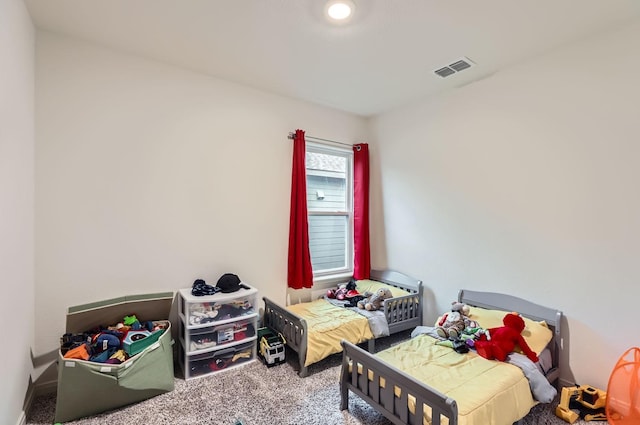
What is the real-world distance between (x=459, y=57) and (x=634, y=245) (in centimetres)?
178

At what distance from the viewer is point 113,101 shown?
2.31m

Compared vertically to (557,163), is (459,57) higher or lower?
higher

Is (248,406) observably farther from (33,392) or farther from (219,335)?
(33,392)

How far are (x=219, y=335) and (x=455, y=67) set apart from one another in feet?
9.75

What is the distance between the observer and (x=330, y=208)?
361cm

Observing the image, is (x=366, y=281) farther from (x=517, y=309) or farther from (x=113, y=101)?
(x=113, y=101)

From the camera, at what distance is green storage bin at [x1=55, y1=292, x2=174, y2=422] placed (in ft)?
5.82

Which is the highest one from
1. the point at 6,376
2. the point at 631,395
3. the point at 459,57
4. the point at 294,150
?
the point at 459,57

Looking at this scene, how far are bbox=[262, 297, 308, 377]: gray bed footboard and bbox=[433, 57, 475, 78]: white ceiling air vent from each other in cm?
243

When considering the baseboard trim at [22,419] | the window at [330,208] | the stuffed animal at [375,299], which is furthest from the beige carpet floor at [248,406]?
the window at [330,208]

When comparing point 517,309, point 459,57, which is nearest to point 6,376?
point 517,309

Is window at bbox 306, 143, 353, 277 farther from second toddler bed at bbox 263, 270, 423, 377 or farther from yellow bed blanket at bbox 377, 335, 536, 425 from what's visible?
yellow bed blanket at bbox 377, 335, 536, 425

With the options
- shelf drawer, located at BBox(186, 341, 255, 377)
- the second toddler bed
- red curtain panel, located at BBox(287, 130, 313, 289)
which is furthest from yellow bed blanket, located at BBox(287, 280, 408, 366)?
shelf drawer, located at BBox(186, 341, 255, 377)

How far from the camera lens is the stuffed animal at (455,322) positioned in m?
2.33
